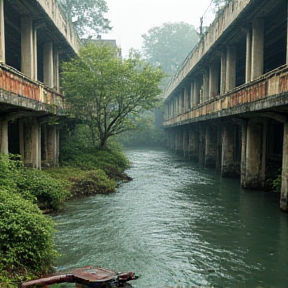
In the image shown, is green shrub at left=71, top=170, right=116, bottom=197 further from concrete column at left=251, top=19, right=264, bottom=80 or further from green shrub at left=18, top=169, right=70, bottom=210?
concrete column at left=251, top=19, right=264, bottom=80

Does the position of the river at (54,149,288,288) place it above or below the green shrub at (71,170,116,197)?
below

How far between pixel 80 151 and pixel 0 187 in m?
12.1

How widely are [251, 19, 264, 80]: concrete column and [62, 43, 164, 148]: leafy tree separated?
6.23m

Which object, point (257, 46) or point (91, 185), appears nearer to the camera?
point (91, 185)

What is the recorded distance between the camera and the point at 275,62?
21062mm

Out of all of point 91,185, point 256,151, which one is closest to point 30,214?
point 91,185

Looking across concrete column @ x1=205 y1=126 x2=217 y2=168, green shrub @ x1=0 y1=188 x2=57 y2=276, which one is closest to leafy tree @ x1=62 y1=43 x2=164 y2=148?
concrete column @ x1=205 y1=126 x2=217 y2=168

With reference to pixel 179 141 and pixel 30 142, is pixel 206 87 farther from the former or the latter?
pixel 30 142

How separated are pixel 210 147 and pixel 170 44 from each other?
5670 cm

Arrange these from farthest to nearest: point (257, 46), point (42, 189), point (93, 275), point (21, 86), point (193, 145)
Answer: point (193, 145), point (257, 46), point (21, 86), point (42, 189), point (93, 275)

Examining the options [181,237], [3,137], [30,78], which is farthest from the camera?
[30,78]

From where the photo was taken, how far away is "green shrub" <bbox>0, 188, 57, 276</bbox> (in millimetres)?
5898

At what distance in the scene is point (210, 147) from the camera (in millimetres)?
24516

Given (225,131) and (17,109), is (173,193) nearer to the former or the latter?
(225,131)
